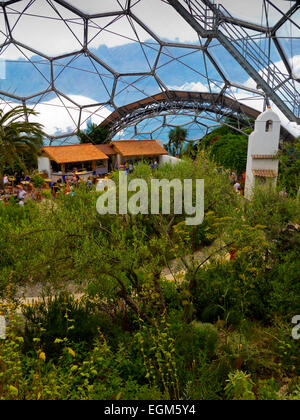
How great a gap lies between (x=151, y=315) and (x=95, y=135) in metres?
30.0

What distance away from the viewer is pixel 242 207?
7570 mm

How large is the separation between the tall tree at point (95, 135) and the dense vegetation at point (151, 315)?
27.8m

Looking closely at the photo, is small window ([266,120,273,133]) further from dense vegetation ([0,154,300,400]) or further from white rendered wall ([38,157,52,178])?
white rendered wall ([38,157,52,178])

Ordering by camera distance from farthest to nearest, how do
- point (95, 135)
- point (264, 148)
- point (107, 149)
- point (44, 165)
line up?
point (95, 135) → point (107, 149) → point (44, 165) → point (264, 148)

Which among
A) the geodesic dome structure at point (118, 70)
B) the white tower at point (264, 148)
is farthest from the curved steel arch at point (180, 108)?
the white tower at point (264, 148)

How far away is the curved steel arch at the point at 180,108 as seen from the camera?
101 feet

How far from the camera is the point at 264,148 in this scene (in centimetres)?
1428

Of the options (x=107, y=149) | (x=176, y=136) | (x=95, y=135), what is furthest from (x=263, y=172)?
(x=95, y=135)

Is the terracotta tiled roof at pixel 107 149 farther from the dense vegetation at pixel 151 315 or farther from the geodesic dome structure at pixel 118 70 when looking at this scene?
the dense vegetation at pixel 151 315

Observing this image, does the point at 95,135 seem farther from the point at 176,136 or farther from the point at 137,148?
the point at 176,136

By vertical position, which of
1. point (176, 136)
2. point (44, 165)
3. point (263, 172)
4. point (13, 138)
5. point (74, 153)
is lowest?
point (263, 172)

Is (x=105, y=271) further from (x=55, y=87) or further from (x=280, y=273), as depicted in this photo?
(x=55, y=87)

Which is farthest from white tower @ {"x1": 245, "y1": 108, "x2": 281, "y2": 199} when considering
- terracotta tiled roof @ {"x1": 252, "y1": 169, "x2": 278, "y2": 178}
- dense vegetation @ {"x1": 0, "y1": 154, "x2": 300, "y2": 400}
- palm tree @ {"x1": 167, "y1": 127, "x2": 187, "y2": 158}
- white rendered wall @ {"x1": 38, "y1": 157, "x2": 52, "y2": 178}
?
palm tree @ {"x1": 167, "y1": 127, "x2": 187, "y2": 158}

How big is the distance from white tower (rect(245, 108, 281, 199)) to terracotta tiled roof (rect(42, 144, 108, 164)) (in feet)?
55.0
